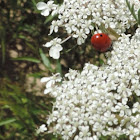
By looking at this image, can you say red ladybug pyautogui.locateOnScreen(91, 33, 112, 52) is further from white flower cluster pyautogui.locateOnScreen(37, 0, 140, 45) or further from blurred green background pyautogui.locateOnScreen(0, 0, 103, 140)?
blurred green background pyautogui.locateOnScreen(0, 0, 103, 140)

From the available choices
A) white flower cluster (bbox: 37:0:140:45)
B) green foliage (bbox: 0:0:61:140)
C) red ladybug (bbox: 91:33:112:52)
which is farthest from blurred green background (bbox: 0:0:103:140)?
red ladybug (bbox: 91:33:112:52)

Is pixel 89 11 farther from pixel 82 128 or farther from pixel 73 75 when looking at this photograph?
pixel 82 128

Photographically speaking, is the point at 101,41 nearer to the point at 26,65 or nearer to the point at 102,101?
the point at 102,101

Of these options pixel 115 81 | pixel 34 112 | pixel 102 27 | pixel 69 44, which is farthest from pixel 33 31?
pixel 115 81

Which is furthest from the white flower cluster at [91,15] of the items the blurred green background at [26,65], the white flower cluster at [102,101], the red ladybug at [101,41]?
the blurred green background at [26,65]

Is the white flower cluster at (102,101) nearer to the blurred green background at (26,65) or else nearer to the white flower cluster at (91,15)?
the white flower cluster at (91,15)

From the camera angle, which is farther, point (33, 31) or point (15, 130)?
point (33, 31)
